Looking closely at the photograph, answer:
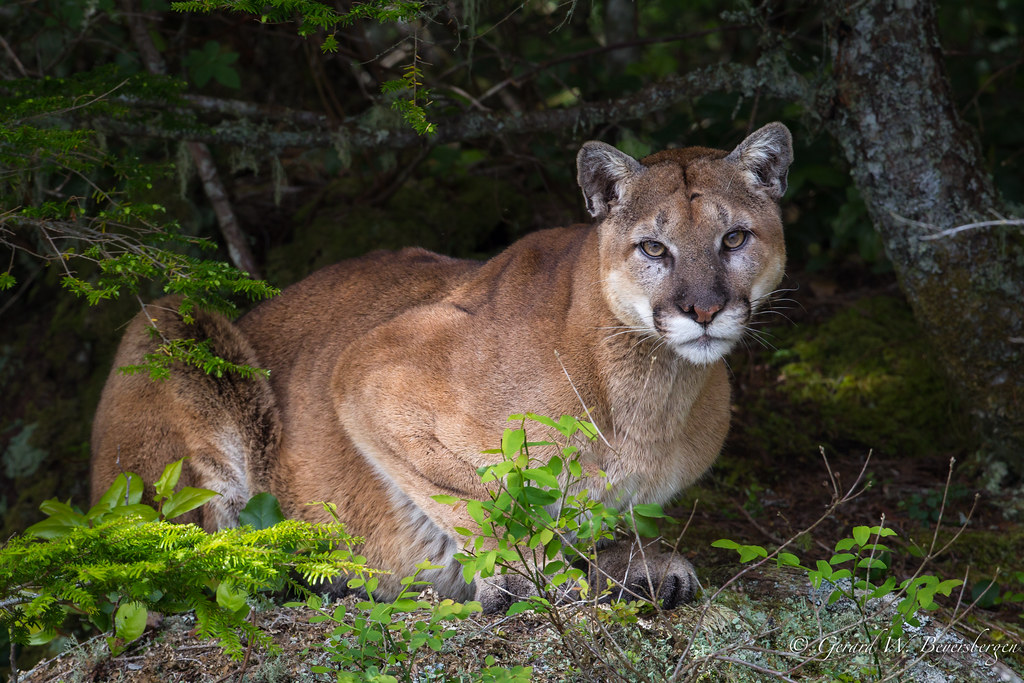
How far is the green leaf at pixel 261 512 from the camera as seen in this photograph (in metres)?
4.50

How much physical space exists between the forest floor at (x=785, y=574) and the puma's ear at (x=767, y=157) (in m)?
1.38

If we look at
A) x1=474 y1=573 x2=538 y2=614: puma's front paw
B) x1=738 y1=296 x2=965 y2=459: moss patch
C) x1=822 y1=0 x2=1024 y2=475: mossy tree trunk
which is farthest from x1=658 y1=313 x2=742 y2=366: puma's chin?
x1=738 y1=296 x2=965 y2=459: moss patch

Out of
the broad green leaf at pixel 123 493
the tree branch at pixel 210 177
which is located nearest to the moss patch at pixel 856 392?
the tree branch at pixel 210 177

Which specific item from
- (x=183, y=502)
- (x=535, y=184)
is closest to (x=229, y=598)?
(x=183, y=502)

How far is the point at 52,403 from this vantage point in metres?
6.82

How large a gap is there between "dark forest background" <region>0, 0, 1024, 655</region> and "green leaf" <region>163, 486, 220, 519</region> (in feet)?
2.73

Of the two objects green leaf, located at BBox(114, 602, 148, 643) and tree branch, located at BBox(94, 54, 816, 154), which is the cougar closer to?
tree branch, located at BBox(94, 54, 816, 154)

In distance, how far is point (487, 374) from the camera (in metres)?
4.27

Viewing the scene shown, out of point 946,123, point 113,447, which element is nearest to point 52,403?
point 113,447

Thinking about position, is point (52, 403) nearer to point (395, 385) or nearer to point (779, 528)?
point (395, 385)

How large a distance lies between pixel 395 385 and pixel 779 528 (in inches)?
101

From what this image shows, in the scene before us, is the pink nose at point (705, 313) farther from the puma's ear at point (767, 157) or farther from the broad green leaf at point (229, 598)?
the broad green leaf at point (229, 598)

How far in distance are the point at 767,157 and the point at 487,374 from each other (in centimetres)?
165

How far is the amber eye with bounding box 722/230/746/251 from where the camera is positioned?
394 cm
